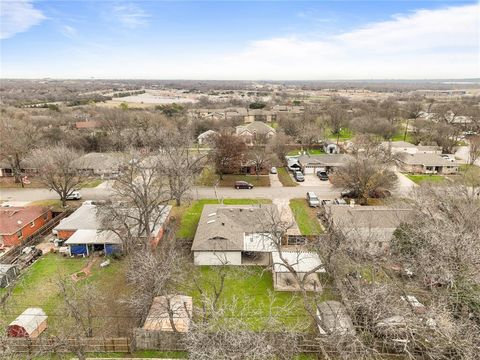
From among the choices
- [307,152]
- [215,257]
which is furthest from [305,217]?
[307,152]

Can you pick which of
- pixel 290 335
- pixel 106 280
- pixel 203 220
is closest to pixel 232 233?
pixel 203 220

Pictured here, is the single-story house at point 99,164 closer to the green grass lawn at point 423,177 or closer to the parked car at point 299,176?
the parked car at point 299,176

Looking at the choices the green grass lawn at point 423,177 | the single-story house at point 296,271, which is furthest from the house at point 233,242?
the green grass lawn at point 423,177

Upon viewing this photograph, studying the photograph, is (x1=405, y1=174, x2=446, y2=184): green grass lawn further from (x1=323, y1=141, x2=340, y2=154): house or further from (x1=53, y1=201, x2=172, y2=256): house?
(x1=53, y1=201, x2=172, y2=256): house

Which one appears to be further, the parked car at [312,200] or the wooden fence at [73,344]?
the parked car at [312,200]

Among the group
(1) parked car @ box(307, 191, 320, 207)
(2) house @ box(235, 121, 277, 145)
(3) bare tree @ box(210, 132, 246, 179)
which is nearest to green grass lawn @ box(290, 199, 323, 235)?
(1) parked car @ box(307, 191, 320, 207)

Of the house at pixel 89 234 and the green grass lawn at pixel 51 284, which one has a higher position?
the house at pixel 89 234
